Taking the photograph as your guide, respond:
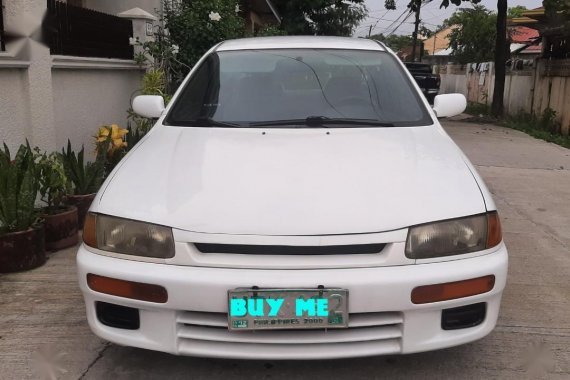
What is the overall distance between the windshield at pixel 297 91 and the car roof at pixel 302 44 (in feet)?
0.22

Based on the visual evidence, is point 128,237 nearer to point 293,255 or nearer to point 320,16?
point 293,255

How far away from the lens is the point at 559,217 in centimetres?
566

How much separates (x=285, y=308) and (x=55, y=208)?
2834mm

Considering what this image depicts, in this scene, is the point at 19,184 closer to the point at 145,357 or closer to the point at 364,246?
the point at 145,357

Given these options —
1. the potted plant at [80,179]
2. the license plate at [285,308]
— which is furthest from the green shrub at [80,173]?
the license plate at [285,308]

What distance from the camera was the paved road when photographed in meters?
2.71

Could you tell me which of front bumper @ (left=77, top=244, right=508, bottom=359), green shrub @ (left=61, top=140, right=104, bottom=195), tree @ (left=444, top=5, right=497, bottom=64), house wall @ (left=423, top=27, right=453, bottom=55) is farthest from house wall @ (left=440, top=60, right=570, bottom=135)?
house wall @ (left=423, top=27, right=453, bottom=55)

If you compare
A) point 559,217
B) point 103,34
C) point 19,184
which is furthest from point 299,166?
point 103,34

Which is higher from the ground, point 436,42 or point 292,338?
point 436,42

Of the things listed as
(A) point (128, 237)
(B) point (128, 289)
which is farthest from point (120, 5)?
(B) point (128, 289)

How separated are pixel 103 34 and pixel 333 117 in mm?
4550

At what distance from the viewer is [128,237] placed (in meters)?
2.43

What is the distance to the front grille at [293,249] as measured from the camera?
2.29 m

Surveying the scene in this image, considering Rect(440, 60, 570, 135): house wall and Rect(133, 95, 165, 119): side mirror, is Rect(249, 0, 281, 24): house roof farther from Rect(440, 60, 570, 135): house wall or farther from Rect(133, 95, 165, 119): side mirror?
Rect(133, 95, 165, 119): side mirror
